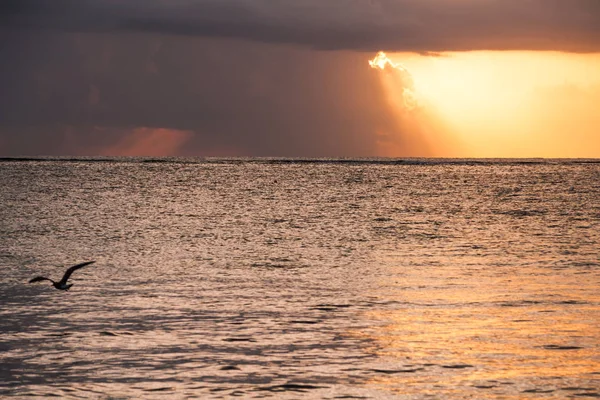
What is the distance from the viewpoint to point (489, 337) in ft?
82.9

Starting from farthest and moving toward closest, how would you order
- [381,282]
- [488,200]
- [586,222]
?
1. [488,200]
2. [586,222]
3. [381,282]

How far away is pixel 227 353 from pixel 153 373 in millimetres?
A: 2476

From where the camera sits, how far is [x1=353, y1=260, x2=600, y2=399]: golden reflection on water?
20.8 metres

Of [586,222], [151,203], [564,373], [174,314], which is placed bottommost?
[564,373]

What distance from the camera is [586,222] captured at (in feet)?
234

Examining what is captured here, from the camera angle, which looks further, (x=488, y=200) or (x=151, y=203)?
(x=488, y=200)

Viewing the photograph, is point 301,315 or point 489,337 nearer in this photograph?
point 489,337

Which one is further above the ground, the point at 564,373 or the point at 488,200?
the point at 488,200

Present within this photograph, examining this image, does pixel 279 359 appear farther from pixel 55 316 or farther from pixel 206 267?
pixel 206 267

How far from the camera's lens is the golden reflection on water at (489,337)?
2075 centimetres

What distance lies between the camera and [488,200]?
4441 inches

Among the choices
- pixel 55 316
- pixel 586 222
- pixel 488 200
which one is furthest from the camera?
pixel 488 200

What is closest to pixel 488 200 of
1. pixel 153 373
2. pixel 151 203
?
pixel 151 203

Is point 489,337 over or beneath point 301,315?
beneath
